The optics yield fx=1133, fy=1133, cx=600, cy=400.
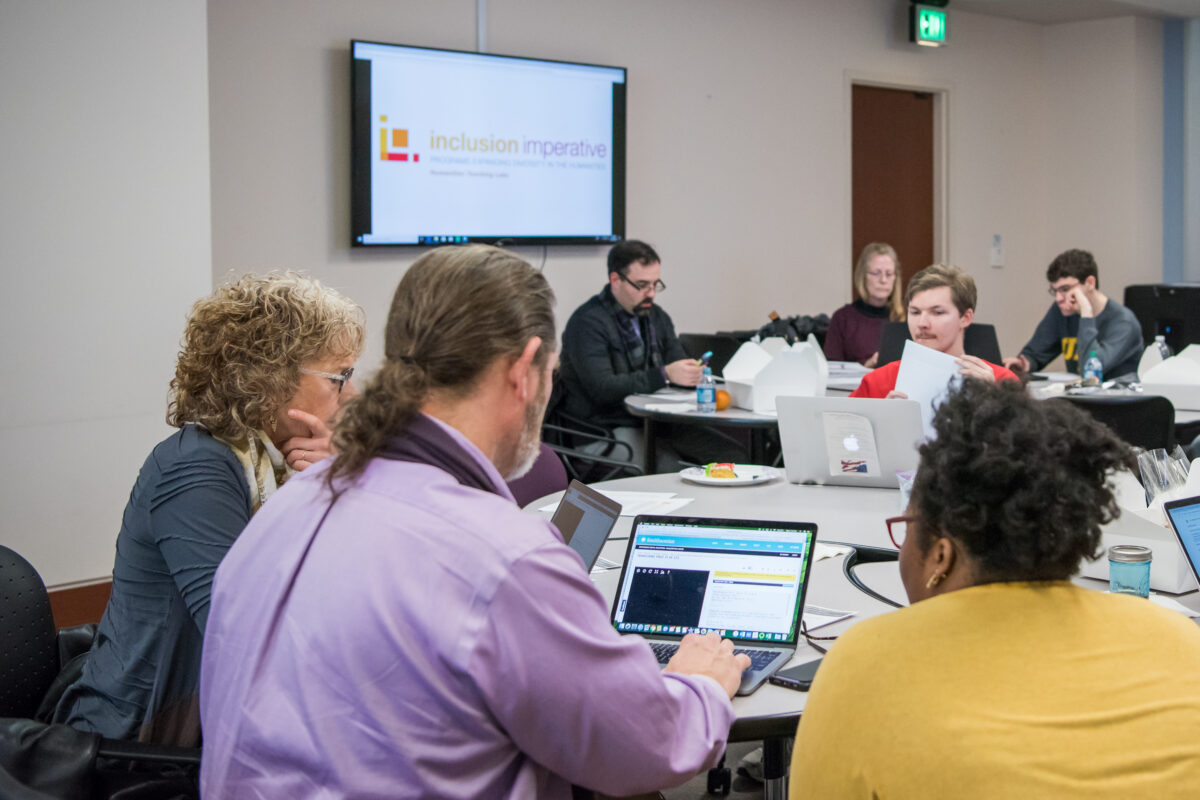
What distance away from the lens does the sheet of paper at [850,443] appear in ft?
9.32

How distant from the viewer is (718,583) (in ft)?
5.85

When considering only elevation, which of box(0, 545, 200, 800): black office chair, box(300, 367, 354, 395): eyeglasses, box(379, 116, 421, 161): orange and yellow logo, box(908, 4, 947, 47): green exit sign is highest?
box(908, 4, 947, 47): green exit sign

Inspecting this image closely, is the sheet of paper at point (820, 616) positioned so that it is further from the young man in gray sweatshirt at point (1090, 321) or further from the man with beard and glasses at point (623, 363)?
the young man in gray sweatshirt at point (1090, 321)

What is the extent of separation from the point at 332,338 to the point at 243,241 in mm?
3472

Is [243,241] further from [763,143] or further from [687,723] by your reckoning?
[687,723]

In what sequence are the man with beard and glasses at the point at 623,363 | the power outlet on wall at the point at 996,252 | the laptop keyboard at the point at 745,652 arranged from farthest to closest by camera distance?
the power outlet on wall at the point at 996,252 < the man with beard and glasses at the point at 623,363 < the laptop keyboard at the point at 745,652

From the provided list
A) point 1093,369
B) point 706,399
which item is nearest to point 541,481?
point 706,399

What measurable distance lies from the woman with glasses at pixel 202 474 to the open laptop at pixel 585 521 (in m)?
0.48

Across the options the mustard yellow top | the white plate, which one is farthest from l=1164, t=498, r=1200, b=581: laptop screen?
the white plate

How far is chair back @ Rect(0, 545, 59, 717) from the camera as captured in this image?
71.2 inches

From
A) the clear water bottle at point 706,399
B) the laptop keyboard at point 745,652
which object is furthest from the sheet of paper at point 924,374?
the clear water bottle at point 706,399

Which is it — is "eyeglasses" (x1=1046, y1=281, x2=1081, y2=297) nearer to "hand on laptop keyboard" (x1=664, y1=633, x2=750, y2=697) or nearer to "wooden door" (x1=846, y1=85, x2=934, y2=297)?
"wooden door" (x1=846, y1=85, x2=934, y2=297)

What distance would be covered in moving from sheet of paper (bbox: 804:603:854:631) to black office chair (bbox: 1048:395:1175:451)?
186cm

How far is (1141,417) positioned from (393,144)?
3.51 m
